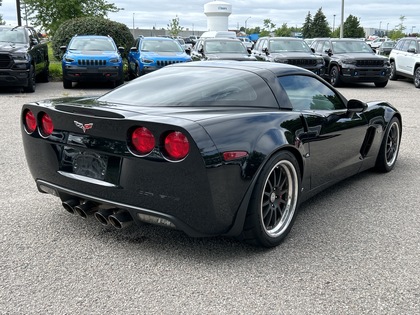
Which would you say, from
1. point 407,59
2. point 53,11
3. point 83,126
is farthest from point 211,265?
point 53,11

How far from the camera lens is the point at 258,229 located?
3.54 meters

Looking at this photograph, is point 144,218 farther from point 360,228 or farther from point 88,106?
point 360,228

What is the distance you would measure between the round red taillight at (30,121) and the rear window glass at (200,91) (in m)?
0.57

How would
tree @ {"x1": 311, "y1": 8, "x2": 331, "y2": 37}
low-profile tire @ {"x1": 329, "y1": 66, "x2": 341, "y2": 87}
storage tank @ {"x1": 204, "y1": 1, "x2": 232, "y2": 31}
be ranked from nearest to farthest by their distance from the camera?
low-profile tire @ {"x1": 329, "y1": 66, "x2": 341, "y2": 87}, storage tank @ {"x1": 204, "y1": 1, "x2": 232, "y2": 31}, tree @ {"x1": 311, "y1": 8, "x2": 331, "y2": 37}

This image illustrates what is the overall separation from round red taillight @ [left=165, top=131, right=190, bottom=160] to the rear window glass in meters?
0.65

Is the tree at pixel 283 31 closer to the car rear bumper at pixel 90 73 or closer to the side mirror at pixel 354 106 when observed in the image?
the car rear bumper at pixel 90 73

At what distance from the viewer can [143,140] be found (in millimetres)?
3270

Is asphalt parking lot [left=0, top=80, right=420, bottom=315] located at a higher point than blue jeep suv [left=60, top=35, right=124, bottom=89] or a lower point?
lower

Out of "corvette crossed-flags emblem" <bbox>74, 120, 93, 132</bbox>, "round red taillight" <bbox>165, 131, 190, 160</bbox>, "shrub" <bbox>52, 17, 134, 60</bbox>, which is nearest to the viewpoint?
"round red taillight" <bbox>165, 131, 190, 160</bbox>

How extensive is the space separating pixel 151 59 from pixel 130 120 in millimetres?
12491

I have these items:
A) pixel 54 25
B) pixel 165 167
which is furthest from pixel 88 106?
pixel 54 25

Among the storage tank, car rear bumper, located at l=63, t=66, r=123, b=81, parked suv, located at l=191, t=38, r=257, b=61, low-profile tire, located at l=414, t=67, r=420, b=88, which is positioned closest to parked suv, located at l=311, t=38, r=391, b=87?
low-profile tire, located at l=414, t=67, r=420, b=88

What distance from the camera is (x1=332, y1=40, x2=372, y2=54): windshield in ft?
59.6

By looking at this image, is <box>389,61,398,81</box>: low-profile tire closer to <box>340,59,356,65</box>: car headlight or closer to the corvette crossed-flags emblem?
<box>340,59,356,65</box>: car headlight
